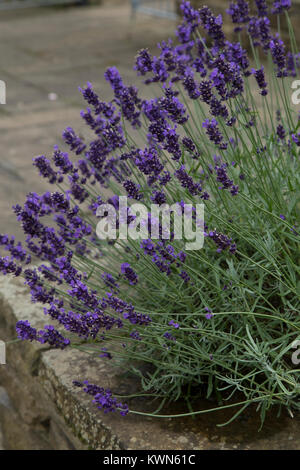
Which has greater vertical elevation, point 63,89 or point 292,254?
point 292,254

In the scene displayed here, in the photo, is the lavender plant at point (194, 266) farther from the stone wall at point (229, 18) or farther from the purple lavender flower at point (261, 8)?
the stone wall at point (229, 18)

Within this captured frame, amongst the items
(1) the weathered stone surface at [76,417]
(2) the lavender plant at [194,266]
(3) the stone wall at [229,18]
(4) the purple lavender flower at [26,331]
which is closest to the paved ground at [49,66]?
(3) the stone wall at [229,18]

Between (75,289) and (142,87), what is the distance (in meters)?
3.84

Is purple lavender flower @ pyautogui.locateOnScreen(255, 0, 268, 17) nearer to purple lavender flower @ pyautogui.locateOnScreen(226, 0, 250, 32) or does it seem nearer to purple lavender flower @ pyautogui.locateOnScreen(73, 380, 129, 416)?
purple lavender flower @ pyautogui.locateOnScreen(226, 0, 250, 32)

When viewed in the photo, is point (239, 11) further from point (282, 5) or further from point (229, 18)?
point (229, 18)

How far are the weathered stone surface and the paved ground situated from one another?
0.84m

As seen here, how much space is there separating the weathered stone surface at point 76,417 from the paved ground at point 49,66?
0.84 m

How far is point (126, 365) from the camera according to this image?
2.13 meters

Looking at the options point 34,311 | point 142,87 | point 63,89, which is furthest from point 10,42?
point 34,311

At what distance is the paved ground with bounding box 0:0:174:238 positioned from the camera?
4.26 meters

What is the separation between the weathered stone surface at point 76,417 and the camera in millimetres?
1811

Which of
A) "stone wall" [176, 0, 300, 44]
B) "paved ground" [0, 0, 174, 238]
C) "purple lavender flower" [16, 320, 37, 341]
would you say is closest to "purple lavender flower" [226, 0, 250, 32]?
"purple lavender flower" [16, 320, 37, 341]
